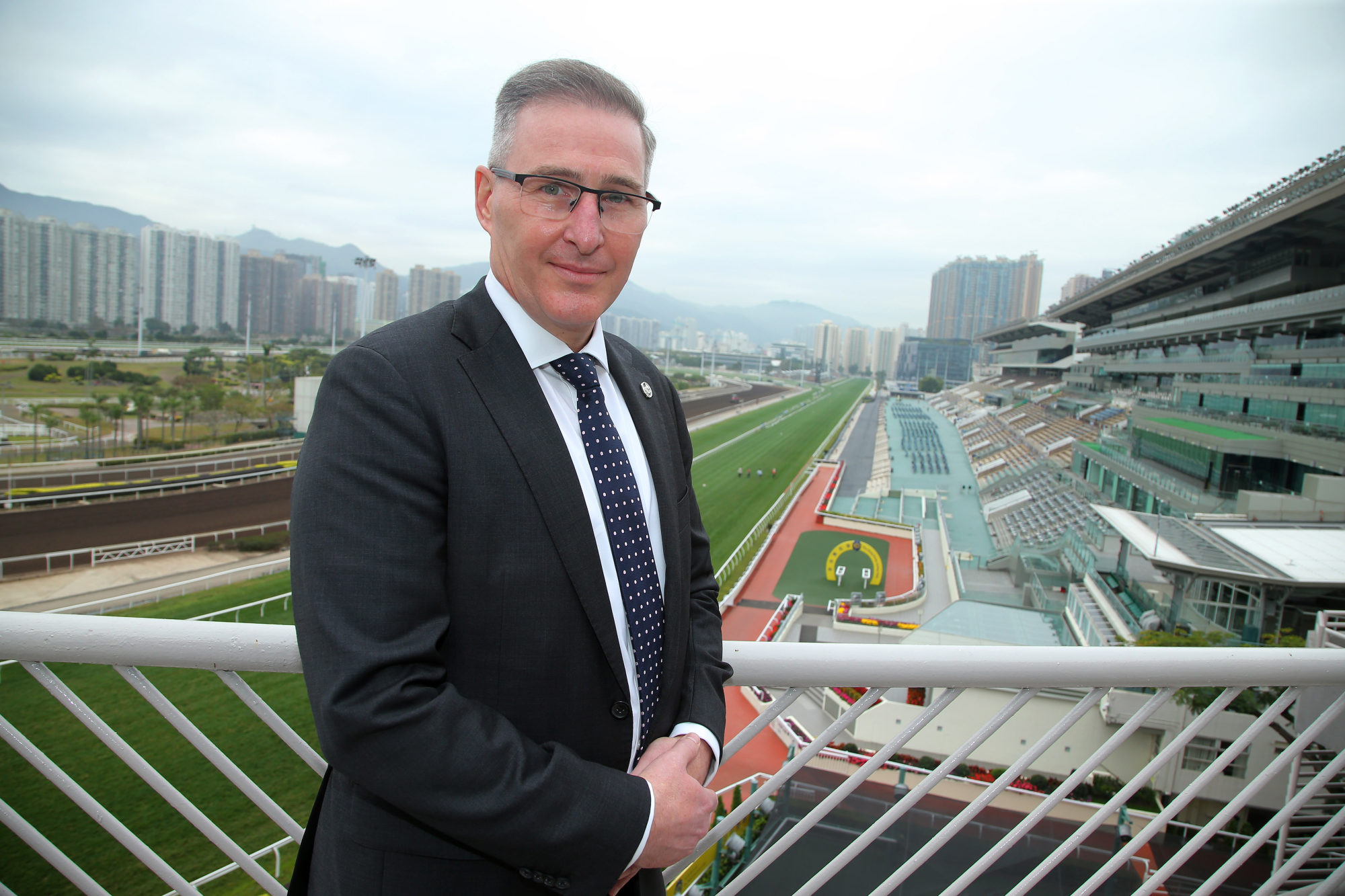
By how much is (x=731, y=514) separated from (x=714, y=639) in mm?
17290

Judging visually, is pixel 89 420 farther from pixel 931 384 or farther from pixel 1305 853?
pixel 931 384

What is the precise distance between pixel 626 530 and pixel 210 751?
0.67 meters

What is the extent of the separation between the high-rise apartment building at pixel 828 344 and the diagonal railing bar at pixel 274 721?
435ft

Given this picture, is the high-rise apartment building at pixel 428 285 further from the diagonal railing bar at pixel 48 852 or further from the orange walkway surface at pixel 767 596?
the diagonal railing bar at pixel 48 852

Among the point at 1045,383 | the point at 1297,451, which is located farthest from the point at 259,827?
the point at 1045,383

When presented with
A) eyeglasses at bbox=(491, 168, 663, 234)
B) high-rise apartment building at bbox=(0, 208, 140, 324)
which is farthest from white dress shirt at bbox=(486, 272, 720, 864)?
high-rise apartment building at bbox=(0, 208, 140, 324)

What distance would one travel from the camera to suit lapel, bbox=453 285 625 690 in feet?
2.48

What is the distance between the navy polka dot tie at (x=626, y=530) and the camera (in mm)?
833

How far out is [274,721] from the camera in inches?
38.6

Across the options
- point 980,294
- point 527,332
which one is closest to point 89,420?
point 527,332

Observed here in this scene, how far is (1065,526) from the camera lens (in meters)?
14.9

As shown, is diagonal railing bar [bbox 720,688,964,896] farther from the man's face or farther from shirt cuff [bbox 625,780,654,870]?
the man's face

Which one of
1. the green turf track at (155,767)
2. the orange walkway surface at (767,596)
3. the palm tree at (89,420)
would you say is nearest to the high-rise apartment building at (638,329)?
the orange walkway surface at (767,596)

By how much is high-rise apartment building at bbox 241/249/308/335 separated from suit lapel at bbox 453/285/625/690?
33485mm
